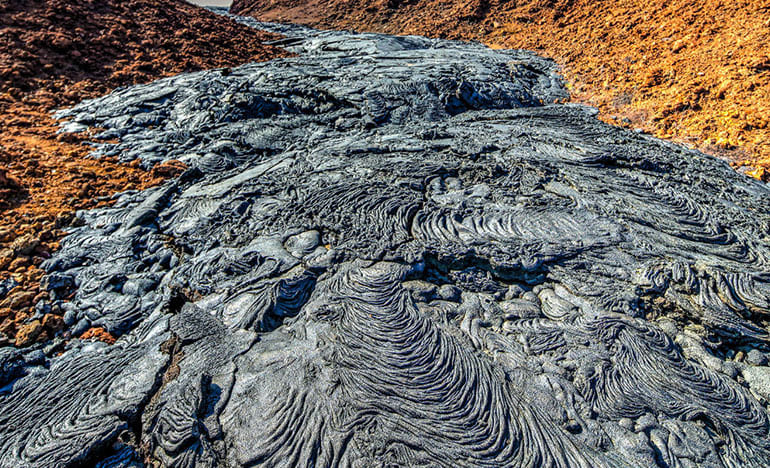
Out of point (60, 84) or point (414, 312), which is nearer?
point (414, 312)

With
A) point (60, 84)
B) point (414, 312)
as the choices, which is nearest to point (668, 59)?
point (414, 312)

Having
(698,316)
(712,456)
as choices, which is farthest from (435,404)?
(698,316)

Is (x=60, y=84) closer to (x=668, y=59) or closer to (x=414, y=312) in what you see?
(x=414, y=312)

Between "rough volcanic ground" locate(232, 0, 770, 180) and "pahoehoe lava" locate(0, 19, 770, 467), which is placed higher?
"rough volcanic ground" locate(232, 0, 770, 180)

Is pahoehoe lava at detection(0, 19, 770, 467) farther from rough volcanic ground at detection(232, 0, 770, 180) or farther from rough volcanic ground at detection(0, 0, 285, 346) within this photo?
rough volcanic ground at detection(232, 0, 770, 180)

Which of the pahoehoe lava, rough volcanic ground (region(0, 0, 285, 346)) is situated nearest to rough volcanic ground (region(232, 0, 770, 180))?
the pahoehoe lava
